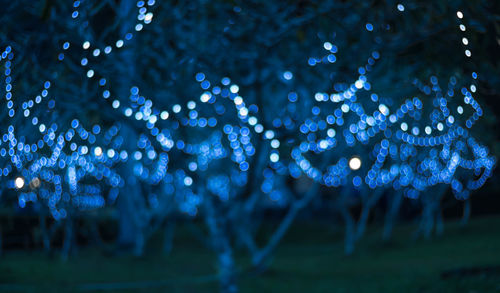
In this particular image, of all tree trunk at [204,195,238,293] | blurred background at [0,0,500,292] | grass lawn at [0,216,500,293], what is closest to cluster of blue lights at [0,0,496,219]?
blurred background at [0,0,500,292]

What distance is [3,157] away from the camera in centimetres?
647

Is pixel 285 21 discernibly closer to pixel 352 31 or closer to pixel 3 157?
pixel 352 31

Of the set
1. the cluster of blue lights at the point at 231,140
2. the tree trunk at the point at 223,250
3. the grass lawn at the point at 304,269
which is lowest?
the grass lawn at the point at 304,269

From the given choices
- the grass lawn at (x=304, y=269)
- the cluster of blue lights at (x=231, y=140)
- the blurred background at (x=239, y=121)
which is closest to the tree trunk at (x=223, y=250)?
the blurred background at (x=239, y=121)

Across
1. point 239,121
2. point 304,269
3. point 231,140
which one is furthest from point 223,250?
point 231,140

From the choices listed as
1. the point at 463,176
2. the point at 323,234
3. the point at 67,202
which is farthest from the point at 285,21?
the point at 323,234

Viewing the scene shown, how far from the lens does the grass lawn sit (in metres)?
11.0

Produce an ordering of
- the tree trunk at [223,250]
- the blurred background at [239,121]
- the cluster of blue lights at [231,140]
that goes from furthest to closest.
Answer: the tree trunk at [223,250], the cluster of blue lights at [231,140], the blurred background at [239,121]

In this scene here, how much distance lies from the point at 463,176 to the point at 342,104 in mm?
13652

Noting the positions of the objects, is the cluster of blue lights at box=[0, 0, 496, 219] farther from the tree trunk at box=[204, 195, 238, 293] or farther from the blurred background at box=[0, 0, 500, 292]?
the tree trunk at box=[204, 195, 238, 293]

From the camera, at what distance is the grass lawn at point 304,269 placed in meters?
11.0

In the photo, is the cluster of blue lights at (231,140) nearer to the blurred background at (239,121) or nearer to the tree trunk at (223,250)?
the blurred background at (239,121)

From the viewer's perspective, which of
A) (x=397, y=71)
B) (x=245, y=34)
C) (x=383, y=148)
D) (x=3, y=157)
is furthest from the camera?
(x=383, y=148)

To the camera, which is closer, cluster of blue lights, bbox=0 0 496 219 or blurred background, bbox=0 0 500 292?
blurred background, bbox=0 0 500 292
